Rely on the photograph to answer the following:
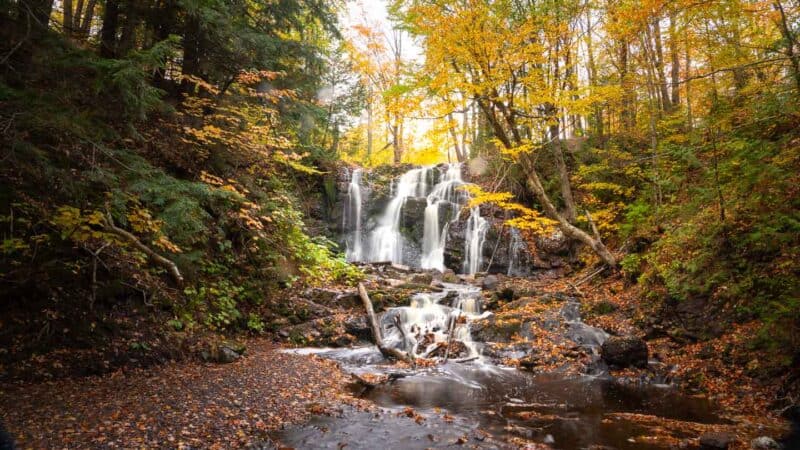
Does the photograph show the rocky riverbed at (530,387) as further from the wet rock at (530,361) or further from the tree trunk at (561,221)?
the tree trunk at (561,221)

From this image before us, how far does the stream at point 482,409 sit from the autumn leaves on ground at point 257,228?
384mm

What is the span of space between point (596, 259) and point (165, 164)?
12.7 metres

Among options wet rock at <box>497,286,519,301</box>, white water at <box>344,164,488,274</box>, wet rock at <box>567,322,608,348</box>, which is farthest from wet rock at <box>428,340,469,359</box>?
white water at <box>344,164,488,274</box>

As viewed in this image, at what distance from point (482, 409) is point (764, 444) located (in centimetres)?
333

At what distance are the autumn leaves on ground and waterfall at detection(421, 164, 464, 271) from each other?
5524 millimetres

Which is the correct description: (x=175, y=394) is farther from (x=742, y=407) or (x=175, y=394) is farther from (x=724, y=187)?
(x=724, y=187)

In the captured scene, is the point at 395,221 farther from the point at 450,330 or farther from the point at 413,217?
the point at 450,330

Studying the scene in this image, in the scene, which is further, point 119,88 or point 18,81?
point 119,88

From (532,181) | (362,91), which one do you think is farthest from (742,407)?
(362,91)

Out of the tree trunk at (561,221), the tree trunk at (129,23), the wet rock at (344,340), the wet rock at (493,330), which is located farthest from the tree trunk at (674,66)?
the tree trunk at (129,23)

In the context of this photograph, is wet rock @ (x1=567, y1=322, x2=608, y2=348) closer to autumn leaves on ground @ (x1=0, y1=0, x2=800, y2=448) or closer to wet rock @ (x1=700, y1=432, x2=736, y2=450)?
autumn leaves on ground @ (x1=0, y1=0, x2=800, y2=448)

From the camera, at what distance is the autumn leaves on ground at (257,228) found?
4758mm

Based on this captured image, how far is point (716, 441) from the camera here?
4.92 meters

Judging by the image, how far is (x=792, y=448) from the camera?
189 inches
